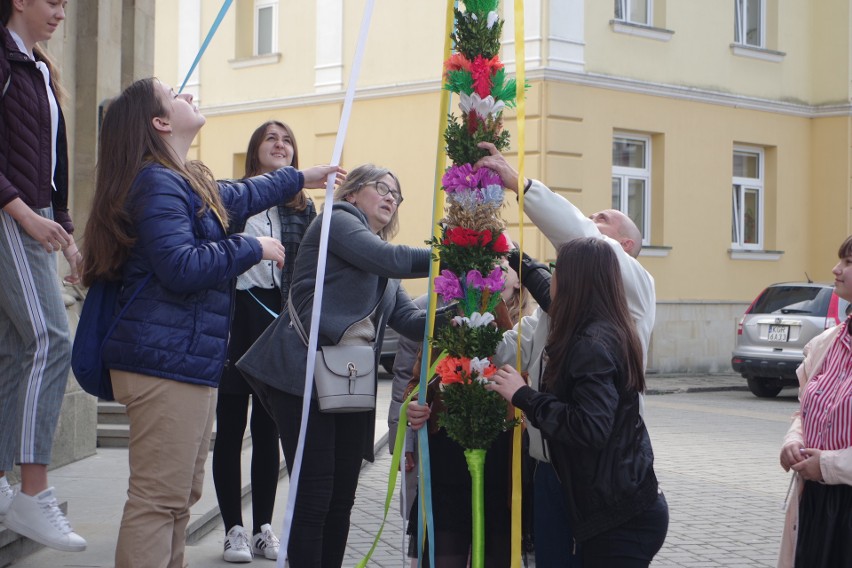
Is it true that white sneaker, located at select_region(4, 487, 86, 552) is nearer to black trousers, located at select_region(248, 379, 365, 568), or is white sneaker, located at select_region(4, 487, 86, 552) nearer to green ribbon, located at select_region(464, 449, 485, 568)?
black trousers, located at select_region(248, 379, 365, 568)

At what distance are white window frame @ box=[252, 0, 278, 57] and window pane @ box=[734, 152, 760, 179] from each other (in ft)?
27.6

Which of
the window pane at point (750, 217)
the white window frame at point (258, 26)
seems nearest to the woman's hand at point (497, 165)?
the window pane at point (750, 217)

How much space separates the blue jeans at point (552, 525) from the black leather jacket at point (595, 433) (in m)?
0.20

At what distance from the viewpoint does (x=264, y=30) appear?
23.1 m

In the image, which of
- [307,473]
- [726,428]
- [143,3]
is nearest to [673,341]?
[726,428]

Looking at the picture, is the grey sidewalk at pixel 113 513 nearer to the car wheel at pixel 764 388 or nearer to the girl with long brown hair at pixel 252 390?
the girl with long brown hair at pixel 252 390

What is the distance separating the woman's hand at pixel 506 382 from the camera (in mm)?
4066

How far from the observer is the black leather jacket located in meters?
3.85

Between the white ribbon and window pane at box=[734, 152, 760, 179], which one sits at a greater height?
window pane at box=[734, 152, 760, 179]

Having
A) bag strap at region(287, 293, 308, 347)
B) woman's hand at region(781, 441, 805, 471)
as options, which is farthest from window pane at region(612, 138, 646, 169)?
woman's hand at region(781, 441, 805, 471)

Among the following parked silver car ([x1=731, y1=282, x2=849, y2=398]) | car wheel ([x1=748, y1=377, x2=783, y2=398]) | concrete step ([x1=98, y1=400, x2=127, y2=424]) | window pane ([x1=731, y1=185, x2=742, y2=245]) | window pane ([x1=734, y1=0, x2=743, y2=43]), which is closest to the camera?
concrete step ([x1=98, y1=400, x2=127, y2=424])

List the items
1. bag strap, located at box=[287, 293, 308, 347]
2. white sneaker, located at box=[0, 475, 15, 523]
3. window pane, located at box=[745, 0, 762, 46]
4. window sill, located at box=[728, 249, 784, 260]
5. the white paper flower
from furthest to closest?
1. window pane, located at box=[745, 0, 762, 46]
2. window sill, located at box=[728, 249, 784, 260]
3. bag strap, located at box=[287, 293, 308, 347]
4. white sneaker, located at box=[0, 475, 15, 523]
5. the white paper flower

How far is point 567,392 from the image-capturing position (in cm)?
398

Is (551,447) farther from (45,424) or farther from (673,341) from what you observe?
(673,341)
